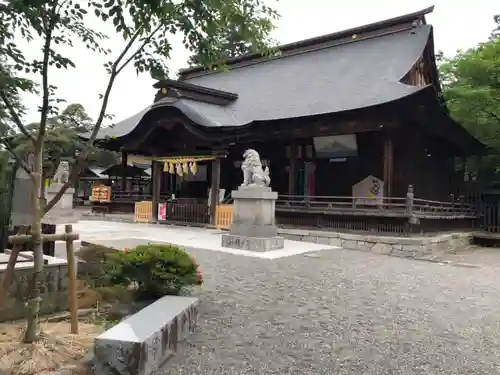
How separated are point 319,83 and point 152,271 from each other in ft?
45.8

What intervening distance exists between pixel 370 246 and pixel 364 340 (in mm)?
7741

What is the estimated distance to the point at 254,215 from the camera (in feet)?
31.8

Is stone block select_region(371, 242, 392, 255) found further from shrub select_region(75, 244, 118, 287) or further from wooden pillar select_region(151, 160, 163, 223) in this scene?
wooden pillar select_region(151, 160, 163, 223)

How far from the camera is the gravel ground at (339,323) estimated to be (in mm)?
3389

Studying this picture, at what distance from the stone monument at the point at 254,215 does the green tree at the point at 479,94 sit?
929cm

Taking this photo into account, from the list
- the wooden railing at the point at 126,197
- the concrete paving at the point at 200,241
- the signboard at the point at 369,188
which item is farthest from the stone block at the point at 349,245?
the wooden railing at the point at 126,197

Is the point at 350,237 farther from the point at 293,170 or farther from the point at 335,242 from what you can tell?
the point at 293,170

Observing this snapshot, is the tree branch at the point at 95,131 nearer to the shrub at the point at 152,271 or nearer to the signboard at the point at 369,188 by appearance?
the shrub at the point at 152,271

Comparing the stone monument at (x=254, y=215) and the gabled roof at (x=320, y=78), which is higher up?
the gabled roof at (x=320, y=78)

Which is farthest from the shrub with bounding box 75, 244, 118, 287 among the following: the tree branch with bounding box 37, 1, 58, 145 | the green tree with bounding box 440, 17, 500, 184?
the green tree with bounding box 440, 17, 500, 184

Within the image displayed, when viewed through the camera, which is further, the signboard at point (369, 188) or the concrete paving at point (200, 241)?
the signboard at point (369, 188)

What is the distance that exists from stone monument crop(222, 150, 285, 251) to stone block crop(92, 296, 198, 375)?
5905mm

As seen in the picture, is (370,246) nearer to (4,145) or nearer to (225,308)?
(225,308)

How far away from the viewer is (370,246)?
1134cm
